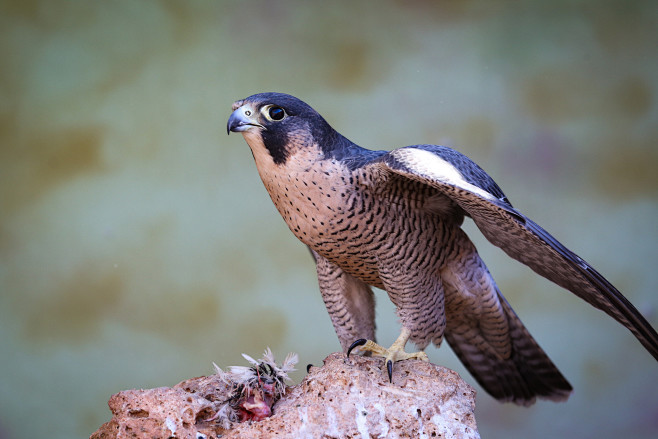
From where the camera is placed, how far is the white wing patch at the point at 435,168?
2.41 m

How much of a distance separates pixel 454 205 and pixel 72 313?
2828mm

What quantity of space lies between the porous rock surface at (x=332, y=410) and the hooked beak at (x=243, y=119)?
99cm

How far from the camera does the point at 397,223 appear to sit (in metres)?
2.77

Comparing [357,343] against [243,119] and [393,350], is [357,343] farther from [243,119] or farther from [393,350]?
[243,119]

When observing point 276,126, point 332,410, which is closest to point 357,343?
point 332,410

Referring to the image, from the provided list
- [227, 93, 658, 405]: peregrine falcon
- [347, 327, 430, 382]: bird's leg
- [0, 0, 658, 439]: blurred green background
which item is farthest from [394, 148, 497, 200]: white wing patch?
[0, 0, 658, 439]: blurred green background

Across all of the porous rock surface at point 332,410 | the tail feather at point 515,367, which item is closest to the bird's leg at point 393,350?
the porous rock surface at point 332,410

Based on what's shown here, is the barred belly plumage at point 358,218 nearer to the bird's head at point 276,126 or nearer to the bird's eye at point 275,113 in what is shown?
the bird's head at point 276,126

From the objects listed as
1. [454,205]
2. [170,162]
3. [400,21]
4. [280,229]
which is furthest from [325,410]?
[400,21]

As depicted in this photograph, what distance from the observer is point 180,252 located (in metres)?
4.59

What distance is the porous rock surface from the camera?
7.77 feet

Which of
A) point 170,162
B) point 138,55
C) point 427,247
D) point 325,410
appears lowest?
point 325,410

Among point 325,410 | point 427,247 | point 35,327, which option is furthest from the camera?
point 35,327

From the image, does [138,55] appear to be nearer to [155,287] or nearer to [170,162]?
[170,162]
